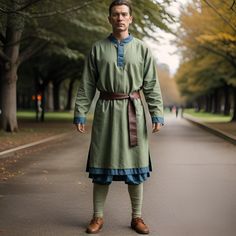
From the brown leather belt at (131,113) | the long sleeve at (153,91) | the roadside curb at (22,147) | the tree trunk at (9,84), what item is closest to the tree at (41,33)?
the tree trunk at (9,84)

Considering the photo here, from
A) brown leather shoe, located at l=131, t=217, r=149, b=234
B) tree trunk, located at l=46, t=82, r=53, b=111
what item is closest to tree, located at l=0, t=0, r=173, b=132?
brown leather shoe, located at l=131, t=217, r=149, b=234

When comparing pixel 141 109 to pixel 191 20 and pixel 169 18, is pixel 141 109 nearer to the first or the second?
pixel 169 18

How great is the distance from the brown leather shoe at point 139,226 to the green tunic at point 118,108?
481 millimetres

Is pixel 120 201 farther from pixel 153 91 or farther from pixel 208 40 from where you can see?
pixel 208 40

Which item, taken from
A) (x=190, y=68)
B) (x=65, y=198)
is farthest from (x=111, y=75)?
(x=190, y=68)

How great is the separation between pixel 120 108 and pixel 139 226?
3.68 feet

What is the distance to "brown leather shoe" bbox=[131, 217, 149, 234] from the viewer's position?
4680mm

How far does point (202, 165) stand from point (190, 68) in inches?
1074

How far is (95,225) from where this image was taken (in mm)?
4746

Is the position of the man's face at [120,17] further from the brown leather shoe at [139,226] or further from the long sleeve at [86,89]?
the brown leather shoe at [139,226]

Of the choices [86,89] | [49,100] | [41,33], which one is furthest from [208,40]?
[49,100]

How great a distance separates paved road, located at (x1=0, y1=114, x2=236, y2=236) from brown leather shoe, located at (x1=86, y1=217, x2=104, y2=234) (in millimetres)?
60

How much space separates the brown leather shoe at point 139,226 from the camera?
4.68m

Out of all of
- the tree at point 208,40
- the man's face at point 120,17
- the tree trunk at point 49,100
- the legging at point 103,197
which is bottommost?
the tree trunk at point 49,100
